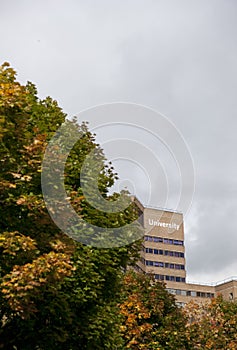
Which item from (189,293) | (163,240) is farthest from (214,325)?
(189,293)

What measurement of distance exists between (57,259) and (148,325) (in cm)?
2210

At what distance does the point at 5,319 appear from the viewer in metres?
17.3

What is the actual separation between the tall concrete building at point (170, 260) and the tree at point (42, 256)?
308 ft

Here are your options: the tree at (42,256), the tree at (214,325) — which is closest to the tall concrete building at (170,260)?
the tree at (214,325)

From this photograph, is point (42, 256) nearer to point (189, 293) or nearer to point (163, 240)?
point (163, 240)

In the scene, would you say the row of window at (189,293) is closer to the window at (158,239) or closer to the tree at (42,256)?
the window at (158,239)

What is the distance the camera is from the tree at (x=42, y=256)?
47.5 feet

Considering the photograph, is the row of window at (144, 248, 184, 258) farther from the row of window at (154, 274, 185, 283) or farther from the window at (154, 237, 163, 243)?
the row of window at (154, 274, 185, 283)

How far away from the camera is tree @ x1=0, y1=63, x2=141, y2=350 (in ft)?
47.5

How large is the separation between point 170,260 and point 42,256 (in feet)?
349

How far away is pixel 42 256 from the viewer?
1465 centimetres

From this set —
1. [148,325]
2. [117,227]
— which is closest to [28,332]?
[117,227]

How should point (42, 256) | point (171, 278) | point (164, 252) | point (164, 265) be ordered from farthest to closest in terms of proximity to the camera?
point (164, 252) → point (164, 265) → point (171, 278) → point (42, 256)

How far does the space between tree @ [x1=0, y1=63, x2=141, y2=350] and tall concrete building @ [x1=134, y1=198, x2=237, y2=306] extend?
93809 millimetres
